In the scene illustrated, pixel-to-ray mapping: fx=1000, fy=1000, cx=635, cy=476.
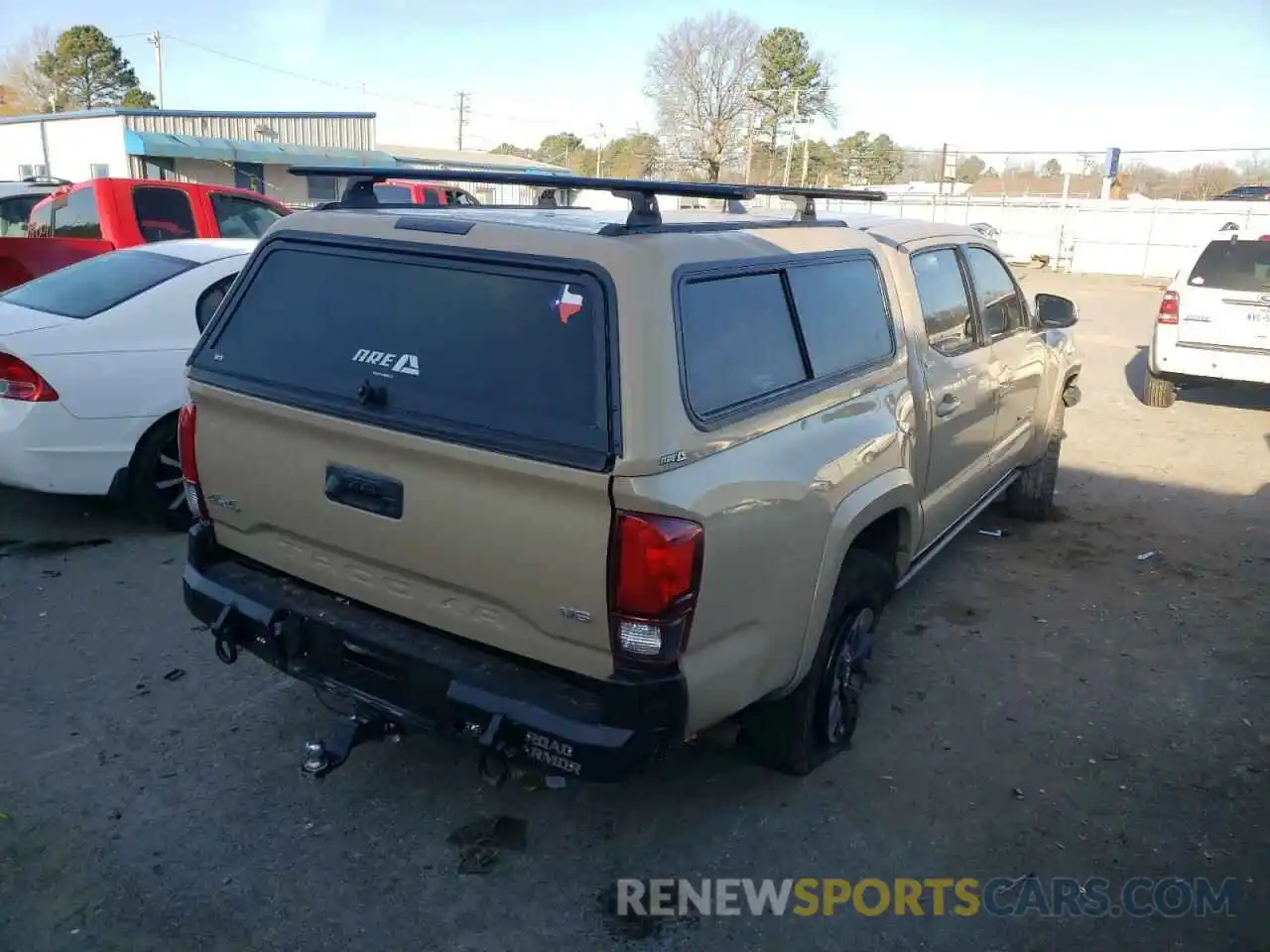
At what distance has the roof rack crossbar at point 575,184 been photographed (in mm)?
2830

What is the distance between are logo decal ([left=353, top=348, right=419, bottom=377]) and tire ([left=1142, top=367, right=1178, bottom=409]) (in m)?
9.78

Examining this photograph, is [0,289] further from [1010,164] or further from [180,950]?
[1010,164]

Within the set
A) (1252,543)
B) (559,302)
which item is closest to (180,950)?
(559,302)

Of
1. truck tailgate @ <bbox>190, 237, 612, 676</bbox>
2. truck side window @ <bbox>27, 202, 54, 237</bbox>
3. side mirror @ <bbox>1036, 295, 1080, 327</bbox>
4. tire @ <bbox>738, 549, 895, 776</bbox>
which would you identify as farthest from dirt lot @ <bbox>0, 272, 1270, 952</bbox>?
truck side window @ <bbox>27, 202, 54, 237</bbox>

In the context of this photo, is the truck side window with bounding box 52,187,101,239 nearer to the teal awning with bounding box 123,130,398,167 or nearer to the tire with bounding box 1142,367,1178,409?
the tire with bounding box 1142,367,1178,409

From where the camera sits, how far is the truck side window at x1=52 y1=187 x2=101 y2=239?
9555mm

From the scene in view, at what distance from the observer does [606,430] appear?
2.53m

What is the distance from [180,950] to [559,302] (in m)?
2.04

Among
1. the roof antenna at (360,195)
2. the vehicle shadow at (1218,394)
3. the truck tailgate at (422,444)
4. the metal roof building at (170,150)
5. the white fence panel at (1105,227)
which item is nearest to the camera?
the truck tailgate at (422,444)

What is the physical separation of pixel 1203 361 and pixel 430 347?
9.44 m

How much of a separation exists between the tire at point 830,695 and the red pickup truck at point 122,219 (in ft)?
26.0

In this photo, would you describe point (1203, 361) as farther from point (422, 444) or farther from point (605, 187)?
point (422, 444)

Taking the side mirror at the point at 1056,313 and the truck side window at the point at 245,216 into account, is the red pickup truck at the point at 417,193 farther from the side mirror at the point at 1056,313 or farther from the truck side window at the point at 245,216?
the side mirror at the point at 1056,313

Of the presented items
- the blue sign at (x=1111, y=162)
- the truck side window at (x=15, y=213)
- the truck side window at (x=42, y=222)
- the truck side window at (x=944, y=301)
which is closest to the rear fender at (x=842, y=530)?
the truck side window at (x=944, y=301)
